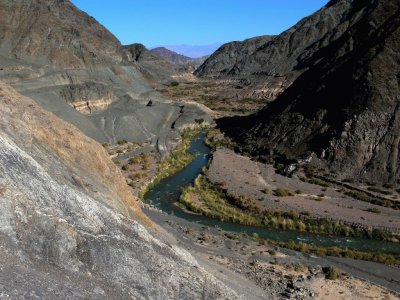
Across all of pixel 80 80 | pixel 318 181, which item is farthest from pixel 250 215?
pixel 80 80

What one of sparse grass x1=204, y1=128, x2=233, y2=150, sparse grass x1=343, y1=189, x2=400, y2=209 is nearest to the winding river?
sparse grass x1=343, y1=189, x2=400, y2=209

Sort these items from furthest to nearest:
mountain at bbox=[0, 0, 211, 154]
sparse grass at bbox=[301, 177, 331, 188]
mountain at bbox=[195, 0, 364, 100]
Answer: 1. mountain at bbox=[195, 0, 364, 100]
2. mountain at bbox=[0, 0, 211, 154]
3. sparse grass at bbox=[301, 177, 331, 188]

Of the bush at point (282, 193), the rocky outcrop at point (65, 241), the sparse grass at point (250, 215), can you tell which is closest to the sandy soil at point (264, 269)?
the sparse grass at point (250, 215)

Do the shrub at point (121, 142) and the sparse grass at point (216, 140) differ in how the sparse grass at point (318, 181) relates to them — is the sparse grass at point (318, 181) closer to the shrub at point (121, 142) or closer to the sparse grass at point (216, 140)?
the sparse grass at point (216, 140)

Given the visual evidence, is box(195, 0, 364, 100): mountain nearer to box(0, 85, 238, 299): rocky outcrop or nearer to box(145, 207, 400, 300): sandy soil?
box(145, 207, 400, 300): sandy soil

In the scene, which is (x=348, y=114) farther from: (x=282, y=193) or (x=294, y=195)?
(x=282, y=193)

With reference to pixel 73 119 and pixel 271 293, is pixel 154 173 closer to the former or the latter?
pixel 73 119
